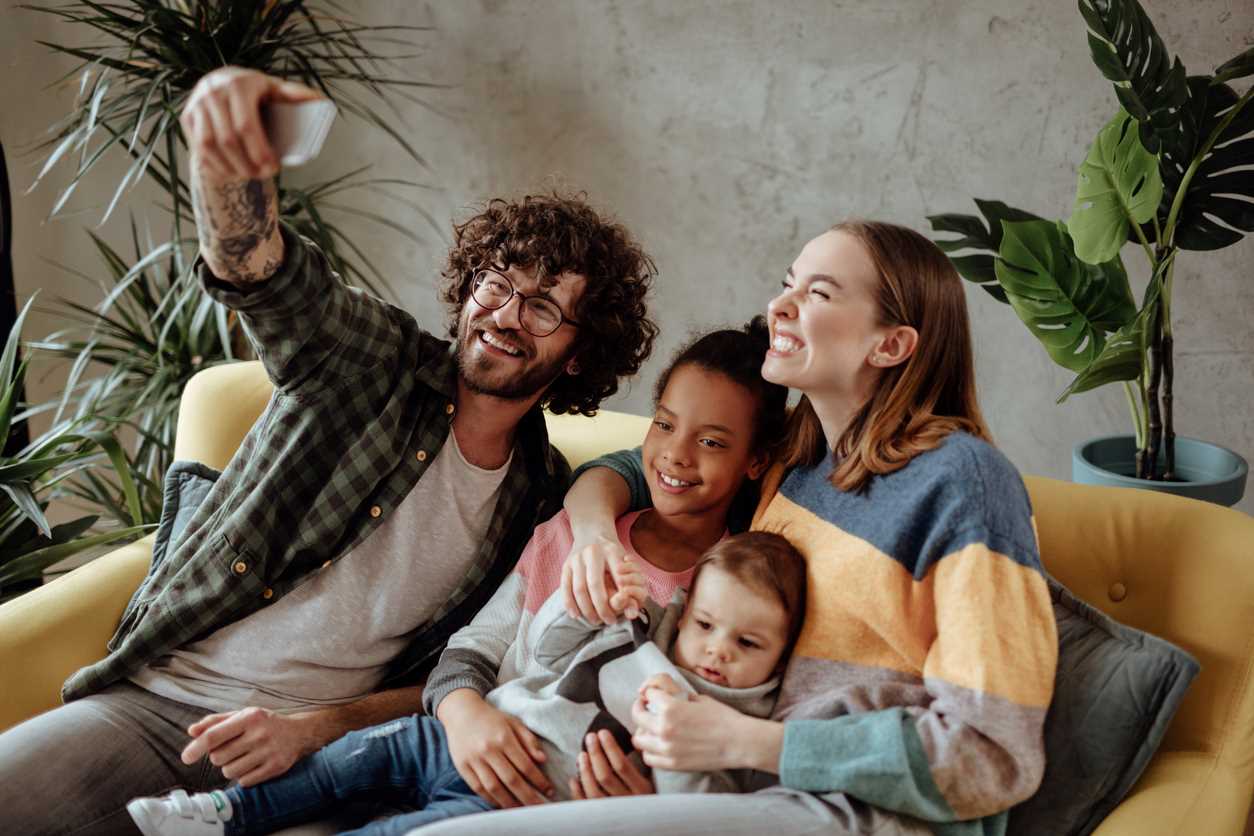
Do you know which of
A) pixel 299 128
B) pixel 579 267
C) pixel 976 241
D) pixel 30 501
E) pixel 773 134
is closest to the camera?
pixel 299 128

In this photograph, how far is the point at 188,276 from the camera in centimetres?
275

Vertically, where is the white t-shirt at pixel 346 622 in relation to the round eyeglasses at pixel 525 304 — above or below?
below

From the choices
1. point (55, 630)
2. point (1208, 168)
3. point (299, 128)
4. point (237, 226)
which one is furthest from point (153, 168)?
point (1208, 168)

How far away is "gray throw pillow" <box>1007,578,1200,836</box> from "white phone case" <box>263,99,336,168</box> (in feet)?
3.62

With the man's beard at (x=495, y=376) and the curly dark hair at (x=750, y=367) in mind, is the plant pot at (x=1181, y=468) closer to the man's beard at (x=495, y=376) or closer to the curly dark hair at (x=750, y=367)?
the curly dark hair at (x=750, y=367)

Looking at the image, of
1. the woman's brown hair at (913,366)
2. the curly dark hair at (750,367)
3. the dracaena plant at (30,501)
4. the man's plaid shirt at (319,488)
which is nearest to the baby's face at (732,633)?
the woman's brown hair at (913,366)

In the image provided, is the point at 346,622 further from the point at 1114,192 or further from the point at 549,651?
the point at 1114,192

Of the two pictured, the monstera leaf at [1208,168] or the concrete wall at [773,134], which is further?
the concrete wall at [773,134]

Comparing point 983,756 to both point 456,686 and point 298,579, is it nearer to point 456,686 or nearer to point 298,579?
point 456,686

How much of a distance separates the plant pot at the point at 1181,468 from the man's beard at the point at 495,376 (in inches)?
43.2

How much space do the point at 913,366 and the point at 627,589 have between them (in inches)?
19.3

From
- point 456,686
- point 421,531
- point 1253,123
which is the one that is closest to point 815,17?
point 1253,123

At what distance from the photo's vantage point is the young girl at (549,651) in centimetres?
154

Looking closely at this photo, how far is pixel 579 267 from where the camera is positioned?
1.90 metres
